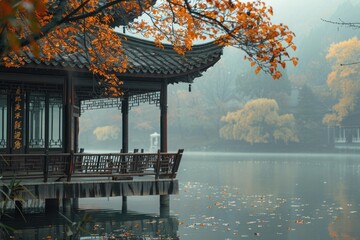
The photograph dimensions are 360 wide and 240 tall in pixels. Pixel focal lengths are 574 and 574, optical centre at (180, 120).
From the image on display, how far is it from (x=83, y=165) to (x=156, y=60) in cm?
373

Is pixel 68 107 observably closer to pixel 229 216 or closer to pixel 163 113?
pixel 163 113

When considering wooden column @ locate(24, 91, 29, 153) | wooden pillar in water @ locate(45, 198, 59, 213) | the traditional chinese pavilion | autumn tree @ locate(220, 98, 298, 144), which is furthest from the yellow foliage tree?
wooden pillar in water @ locate(45, 198, 59, 213)

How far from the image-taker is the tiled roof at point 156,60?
13.9 metres

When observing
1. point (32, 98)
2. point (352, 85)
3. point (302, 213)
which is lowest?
point (302, 213)

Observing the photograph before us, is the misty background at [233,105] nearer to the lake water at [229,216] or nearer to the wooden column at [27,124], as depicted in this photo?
the lake water at [229,216]

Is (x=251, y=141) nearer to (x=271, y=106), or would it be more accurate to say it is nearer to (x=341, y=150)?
(x=271, y=106)

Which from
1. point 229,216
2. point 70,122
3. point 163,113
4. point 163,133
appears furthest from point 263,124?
point 70,122

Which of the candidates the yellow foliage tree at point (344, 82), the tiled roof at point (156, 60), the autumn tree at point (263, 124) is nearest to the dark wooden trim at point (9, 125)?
the tiled roof at point (156, 60)

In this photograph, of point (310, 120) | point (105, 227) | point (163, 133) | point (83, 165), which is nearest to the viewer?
point (105, 227)

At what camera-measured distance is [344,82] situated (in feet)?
226

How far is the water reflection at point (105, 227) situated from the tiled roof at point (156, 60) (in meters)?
3.71

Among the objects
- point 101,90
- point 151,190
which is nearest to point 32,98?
point 101,90

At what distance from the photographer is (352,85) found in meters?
67.8

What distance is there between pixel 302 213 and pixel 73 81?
25.5 ft
